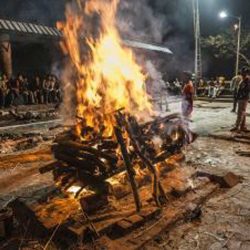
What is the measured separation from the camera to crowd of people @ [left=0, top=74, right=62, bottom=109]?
1794 centimetres

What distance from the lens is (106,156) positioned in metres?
5.93

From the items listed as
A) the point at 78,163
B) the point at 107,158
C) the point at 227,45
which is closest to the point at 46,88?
the point at 78,163

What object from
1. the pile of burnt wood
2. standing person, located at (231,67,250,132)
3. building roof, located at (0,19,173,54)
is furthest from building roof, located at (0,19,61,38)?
the pile of burnt wood

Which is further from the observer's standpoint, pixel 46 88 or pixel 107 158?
pixel 46 88

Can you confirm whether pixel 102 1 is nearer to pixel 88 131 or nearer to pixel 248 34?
pixel 88 131

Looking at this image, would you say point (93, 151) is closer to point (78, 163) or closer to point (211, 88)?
point (78, 163)

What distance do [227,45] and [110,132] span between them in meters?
33.8

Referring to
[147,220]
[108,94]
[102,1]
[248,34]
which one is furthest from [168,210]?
[248,34]

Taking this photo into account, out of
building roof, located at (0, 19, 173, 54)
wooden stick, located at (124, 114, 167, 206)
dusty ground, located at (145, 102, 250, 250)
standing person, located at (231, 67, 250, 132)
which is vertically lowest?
dusty ground, located at (145, 102, 250, 250)

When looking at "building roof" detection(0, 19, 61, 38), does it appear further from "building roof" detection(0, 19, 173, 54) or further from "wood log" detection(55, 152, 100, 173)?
"wood log" detection(55, 152, 100, 173)

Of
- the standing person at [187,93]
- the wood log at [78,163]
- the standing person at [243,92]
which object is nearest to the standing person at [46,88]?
the standing person at [187,93]

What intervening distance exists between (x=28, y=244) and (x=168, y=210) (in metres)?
2.47

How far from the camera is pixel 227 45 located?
36906mm

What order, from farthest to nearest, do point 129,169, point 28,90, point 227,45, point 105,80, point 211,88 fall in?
point 227,45 < point 211,88 < point 28,90 < point 105,80 < point 129,169
